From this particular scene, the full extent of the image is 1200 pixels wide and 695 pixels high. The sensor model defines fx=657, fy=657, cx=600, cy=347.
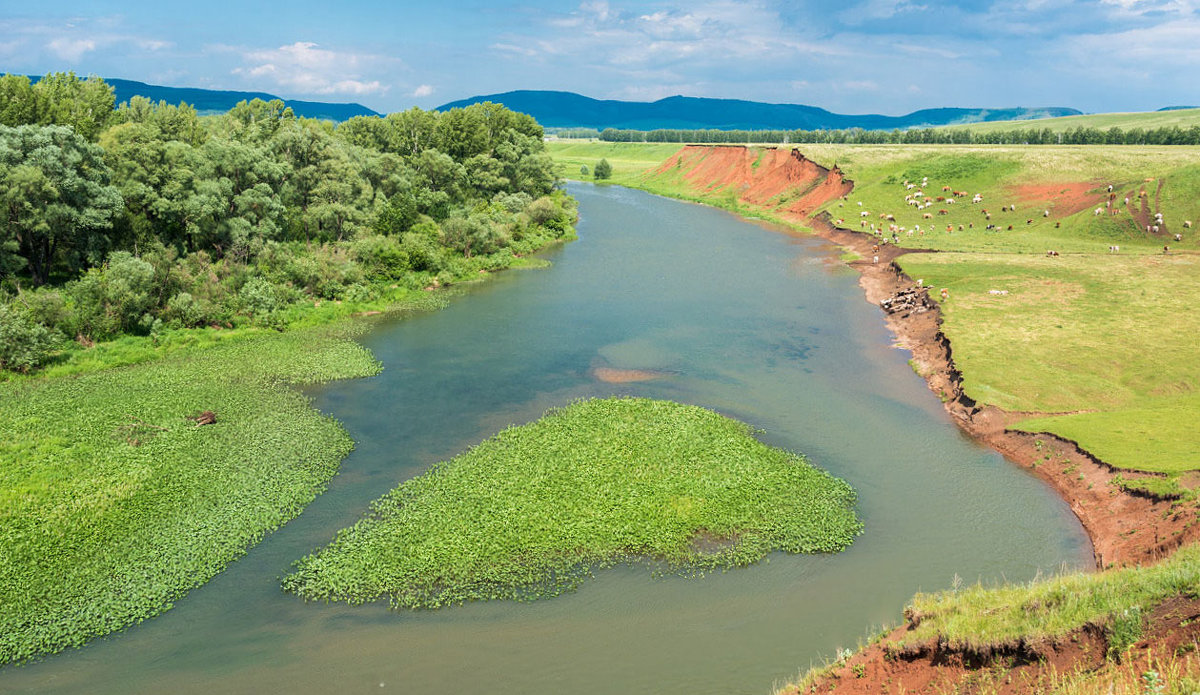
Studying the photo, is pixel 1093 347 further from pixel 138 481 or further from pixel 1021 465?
pixel 138 481

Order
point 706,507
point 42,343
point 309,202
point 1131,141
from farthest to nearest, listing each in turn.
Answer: point 1131,141 → point 309,202 → point 42,343 → point 706,507

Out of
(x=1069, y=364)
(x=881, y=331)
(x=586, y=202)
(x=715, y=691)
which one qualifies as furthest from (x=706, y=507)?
(x=586, y=202)

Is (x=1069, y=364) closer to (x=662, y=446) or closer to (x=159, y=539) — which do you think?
(x=662, y=446)

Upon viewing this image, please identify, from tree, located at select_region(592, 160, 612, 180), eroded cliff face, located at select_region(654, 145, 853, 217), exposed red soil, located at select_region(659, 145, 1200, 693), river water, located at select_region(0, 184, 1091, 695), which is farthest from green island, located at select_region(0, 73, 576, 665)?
tree, located at select_region(592, 160, 612, 180)

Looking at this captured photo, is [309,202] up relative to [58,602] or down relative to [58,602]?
up

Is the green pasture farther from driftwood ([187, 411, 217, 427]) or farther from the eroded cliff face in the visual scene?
the eroded cliff face

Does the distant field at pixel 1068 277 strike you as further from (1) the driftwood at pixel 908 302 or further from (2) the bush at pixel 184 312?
(2) the bush at pixel 184 312
